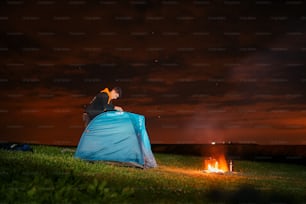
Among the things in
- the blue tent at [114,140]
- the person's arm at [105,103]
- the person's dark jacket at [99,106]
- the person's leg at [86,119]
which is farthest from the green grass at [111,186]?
the person's arm at [105,103]

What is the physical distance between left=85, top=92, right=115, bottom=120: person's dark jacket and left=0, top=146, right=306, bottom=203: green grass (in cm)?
166

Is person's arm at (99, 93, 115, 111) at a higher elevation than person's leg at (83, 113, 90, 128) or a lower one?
higher

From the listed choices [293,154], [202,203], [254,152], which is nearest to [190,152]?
[254,152]

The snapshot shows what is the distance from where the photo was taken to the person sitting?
48.8 ft

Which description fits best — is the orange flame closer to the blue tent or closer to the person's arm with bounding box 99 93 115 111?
the blue tent

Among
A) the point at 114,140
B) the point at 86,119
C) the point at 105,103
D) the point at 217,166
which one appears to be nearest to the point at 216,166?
the point at 217,166

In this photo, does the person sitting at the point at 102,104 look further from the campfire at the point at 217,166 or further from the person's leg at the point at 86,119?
the campfire at the point at 217,166

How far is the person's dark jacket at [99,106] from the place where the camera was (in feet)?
49.0

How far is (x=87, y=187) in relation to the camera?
9.06m

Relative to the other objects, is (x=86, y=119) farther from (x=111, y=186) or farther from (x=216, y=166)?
(x=111, y=186)

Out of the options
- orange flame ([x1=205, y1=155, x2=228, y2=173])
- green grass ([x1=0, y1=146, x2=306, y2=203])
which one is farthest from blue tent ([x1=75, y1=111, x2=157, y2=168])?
orange flame ([x1=205, y1=155, x2=228, y2=173])

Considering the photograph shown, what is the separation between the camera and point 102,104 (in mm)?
15008

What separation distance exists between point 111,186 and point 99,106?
17.7 feet

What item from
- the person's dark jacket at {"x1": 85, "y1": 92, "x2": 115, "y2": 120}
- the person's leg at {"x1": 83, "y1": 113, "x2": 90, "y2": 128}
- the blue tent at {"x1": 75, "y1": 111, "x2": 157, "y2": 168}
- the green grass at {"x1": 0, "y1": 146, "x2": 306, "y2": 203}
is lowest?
the green grass at {"x1": 0, "y1": 146, "x2": 306, "y2": 203}
